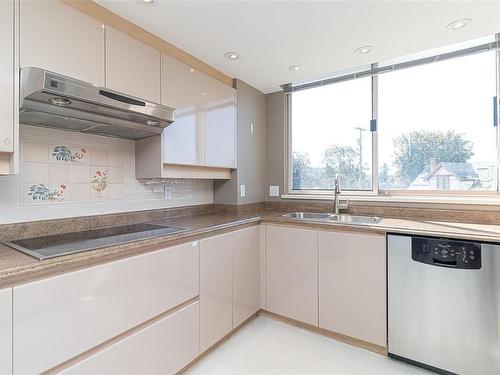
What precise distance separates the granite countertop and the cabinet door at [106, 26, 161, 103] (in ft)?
3.05

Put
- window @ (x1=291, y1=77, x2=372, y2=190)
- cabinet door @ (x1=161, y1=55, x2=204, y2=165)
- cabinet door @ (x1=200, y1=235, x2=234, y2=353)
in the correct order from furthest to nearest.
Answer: window @ (x1=291, y1=77, x2=372, y2=190), cabinet door @ (x1=161, y1=55, x2=204, y2=165), cabinet door @ (x1=200, y1=235, x2=234, y2=353)

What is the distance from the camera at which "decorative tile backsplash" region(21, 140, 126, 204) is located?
1471 millimetres

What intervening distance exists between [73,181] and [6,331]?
3.11ft

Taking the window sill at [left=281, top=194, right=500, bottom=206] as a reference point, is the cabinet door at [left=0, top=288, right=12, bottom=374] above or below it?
below

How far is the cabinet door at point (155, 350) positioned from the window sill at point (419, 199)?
1.67 metres

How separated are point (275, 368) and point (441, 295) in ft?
3.74

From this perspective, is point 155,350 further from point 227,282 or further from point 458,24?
point 458,24

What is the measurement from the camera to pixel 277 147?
302 cm

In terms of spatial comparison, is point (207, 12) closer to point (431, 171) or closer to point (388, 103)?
point (388, 103)

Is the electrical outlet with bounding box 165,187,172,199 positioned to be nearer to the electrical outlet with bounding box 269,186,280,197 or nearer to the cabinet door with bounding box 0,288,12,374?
the electrical outlet with bounding box 269,186,280,197

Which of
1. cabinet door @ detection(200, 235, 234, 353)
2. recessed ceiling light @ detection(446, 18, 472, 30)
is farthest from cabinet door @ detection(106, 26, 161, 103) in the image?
recessed ceiling light @ detection(446, 18, 472, 30)

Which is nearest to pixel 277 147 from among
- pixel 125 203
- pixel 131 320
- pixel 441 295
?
pixel 125 203

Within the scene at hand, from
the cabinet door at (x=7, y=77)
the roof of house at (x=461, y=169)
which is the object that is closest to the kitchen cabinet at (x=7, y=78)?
the cabinet door at (x=7, y=77)

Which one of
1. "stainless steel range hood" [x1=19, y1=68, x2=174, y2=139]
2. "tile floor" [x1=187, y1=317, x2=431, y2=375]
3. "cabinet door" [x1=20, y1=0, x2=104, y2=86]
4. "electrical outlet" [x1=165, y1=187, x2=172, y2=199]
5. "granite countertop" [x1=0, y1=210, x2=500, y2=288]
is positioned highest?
"cabinet door" [x1=20, y1=0, x2=104, y2=86]
